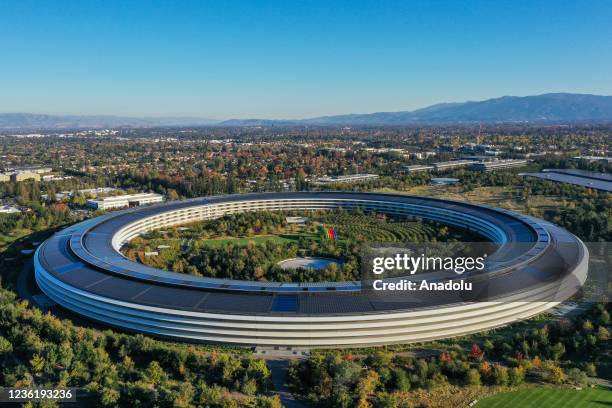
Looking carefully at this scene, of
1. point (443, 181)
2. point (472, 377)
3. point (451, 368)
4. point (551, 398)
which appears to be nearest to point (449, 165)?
point (443, 181)

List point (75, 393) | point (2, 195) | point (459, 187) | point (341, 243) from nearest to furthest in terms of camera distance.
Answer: point (75, 393) → point (341, 243) → point (2, 195) → point (459, 187)

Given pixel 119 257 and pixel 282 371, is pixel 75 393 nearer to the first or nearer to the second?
pixel 282 371

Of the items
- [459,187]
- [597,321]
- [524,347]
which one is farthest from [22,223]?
[459,187]

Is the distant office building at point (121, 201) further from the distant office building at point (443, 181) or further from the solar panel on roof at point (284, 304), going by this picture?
the distant office building at point (443, 181)

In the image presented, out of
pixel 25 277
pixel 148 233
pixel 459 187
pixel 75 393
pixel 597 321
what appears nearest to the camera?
pixel 75 393

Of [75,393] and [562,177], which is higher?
[562,177]

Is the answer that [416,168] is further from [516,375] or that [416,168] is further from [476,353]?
[516,375]
